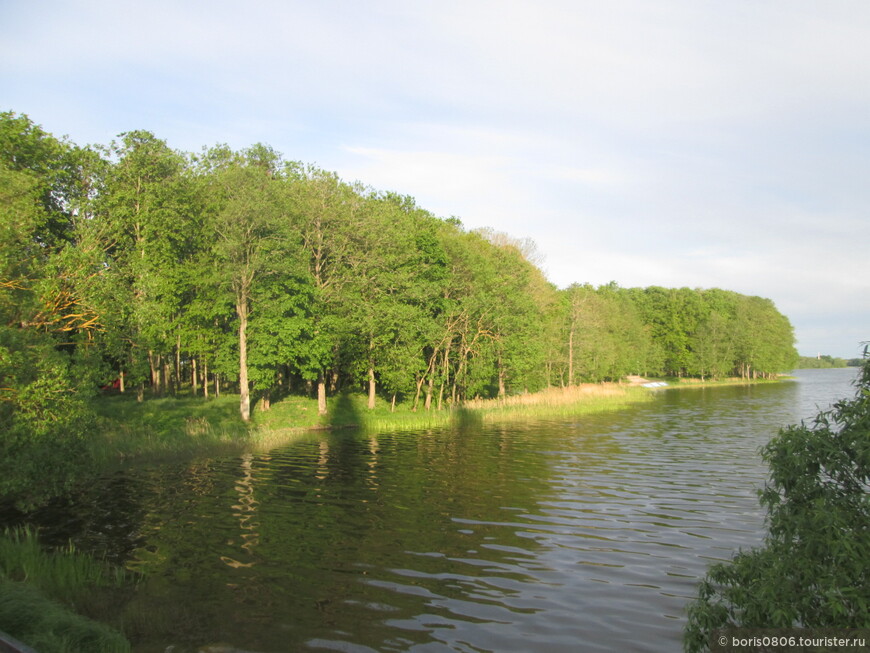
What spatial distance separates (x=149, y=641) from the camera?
362 inches

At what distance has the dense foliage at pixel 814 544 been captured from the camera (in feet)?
21.8

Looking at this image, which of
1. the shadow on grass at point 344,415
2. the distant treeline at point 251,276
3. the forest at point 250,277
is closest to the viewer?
the forest at point 250,277

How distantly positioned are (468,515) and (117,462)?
57.3 ft

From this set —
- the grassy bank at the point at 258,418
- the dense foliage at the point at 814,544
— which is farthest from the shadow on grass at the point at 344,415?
the dense foliage at the point at 814,544

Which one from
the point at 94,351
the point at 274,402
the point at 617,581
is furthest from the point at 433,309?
the point at 617,581

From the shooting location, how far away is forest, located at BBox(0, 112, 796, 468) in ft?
93.0

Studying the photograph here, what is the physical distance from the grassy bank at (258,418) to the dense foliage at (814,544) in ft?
82.9

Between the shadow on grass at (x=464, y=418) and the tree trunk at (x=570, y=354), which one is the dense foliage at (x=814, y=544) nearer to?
the shadow on grass at (x=464, y=418)

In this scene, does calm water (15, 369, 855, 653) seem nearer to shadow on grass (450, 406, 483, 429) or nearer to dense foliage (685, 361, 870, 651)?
dense foliage (685, 361, 870, 651)

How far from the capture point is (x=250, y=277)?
39000 millimetres

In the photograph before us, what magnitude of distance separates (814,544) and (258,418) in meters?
38.2

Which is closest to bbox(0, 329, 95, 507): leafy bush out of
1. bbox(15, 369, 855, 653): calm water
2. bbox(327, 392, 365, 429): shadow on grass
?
bbox(15, 369, 855, 653): calm water

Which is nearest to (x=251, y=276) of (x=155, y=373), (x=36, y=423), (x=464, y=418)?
(x=155, y=373)

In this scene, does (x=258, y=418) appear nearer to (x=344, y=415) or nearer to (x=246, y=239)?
(x=344, y=415)
